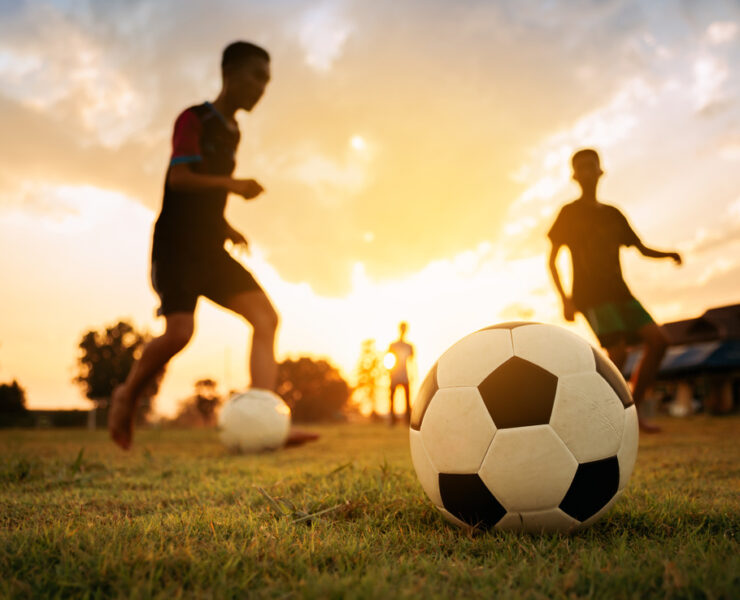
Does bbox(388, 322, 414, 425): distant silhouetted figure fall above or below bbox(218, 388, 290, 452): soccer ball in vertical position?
above

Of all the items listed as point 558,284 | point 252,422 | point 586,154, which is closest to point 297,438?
point 252,422

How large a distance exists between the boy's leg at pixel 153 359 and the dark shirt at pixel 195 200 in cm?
64

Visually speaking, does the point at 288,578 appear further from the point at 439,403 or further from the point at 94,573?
the point at 439,403

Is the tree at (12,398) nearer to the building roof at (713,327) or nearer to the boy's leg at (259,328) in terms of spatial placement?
the boy's leg at (259,328)

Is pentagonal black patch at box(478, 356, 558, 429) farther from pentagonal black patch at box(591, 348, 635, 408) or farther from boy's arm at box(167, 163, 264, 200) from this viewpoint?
boy's arm at box(167, 163, 264, 200)

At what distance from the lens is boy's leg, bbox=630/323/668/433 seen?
6.00 metres

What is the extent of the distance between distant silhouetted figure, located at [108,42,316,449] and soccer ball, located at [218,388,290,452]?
251 mm

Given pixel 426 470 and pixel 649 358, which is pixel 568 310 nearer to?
pixel 649 358

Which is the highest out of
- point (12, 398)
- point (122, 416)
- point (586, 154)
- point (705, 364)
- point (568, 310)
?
point (586, 154)

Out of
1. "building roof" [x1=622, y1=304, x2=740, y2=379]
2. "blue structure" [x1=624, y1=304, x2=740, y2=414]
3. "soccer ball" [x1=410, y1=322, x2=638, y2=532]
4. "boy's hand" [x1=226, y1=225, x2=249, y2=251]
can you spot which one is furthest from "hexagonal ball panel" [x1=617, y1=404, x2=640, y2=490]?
"blue structure" [x1=624, y1=304, x2=740, y2=414]

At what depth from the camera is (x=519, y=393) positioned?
6.05 feet

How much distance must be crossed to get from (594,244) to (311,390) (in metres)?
49.2

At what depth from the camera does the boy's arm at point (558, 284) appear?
615cm

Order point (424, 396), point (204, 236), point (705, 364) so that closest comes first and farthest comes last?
point (424, 396), point (204, 236), point (705, 364)
